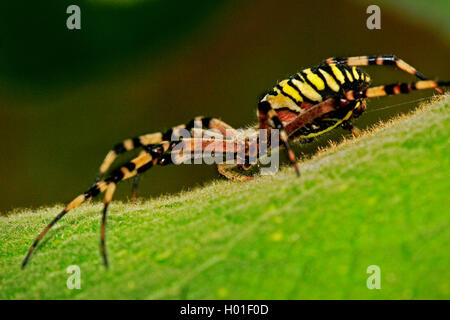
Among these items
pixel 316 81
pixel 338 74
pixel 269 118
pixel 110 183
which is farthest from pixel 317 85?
pixel 110 183

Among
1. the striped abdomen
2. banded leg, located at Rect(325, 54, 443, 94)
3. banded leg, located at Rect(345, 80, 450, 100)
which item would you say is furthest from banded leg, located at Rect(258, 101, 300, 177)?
banded leg, located at Rect(325, 54, 443, 94)

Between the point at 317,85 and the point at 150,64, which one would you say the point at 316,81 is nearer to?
the point at 317,85

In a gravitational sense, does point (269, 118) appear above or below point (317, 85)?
below

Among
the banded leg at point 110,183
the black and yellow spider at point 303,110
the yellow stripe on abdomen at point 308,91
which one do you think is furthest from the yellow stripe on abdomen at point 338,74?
the banded leg at point 110,183

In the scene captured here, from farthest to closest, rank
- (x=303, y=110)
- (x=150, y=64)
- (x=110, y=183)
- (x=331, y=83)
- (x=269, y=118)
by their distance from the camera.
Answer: (x=150, y=64), (x=303, y=110), (x=331, y=83), (x=269, y=118), (x=110, y=183)

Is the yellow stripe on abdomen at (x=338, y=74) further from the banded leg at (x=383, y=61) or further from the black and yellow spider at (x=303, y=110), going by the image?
the banded leg at (x=383, y=61)

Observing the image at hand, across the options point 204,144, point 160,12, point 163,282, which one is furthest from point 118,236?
point 160,12

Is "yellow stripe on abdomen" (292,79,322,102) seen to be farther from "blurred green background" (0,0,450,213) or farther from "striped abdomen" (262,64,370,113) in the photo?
"blurred green background" (0,0,450,213)
